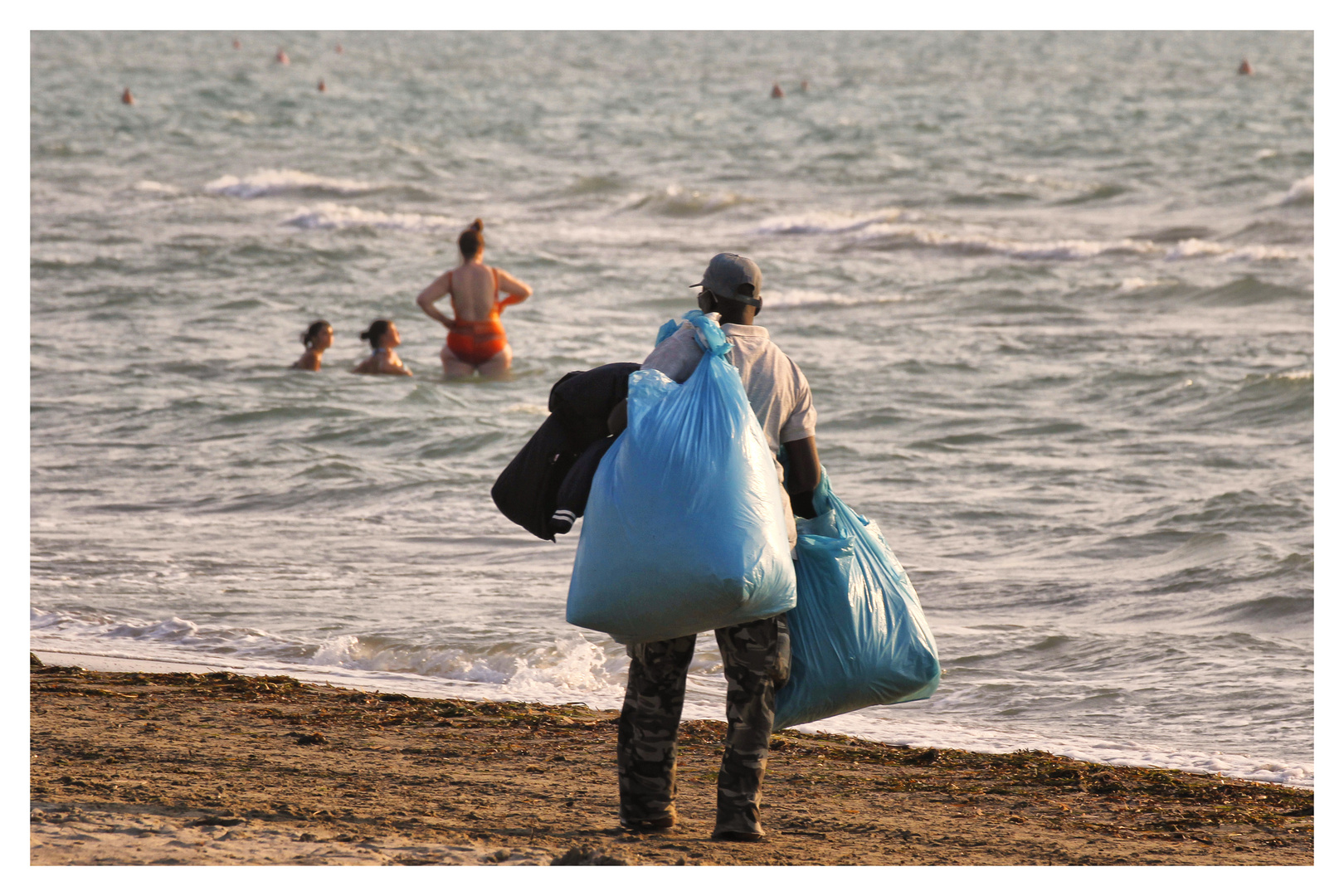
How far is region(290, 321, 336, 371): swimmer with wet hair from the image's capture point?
12469 millimetres

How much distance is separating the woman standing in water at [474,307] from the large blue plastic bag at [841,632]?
7.62 metres

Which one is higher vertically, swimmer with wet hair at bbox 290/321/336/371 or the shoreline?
swimmer with wet hair at bbox 290/321/336/371

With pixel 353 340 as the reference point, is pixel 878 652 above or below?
below

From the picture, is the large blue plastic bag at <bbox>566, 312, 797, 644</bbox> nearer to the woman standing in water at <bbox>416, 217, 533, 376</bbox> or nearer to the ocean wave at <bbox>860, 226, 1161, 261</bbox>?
the woman standing in water at <bbox>416, 217, 533, 376</bbox>

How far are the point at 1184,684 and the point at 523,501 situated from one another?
3483mm

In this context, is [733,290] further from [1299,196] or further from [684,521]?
[1299,196]

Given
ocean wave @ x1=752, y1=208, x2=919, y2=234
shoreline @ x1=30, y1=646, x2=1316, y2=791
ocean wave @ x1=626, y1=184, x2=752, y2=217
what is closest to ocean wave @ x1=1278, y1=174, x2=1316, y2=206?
ocean wave @ x1=752, y1=208, x2=919, y2=234

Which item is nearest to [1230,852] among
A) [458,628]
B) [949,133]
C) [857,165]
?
[458,628]

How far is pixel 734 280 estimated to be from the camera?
11.0ft

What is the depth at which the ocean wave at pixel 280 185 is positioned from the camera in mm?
25266

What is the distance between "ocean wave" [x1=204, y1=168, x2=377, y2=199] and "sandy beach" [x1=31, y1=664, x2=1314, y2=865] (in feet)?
69.4

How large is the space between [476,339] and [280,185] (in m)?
15.2

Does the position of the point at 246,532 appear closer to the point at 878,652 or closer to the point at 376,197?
the point at 878,652

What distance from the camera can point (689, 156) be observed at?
2950 centimetres
